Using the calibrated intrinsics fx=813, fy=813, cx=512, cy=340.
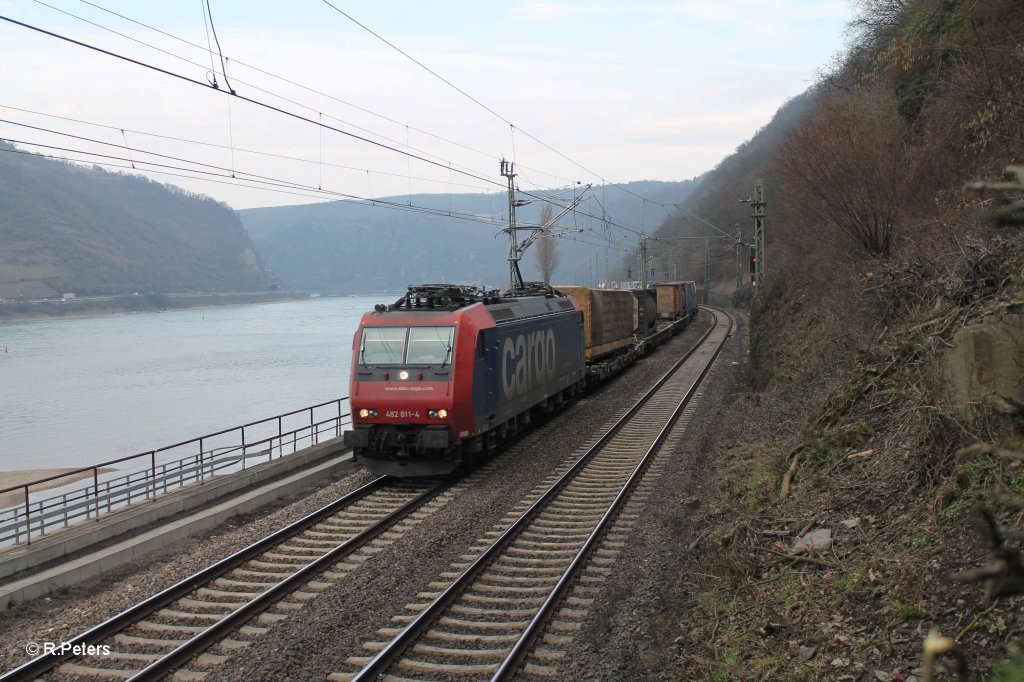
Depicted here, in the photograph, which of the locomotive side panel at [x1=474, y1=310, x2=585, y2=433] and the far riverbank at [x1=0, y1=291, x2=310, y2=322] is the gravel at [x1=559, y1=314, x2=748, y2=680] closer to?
the locomotive side panel at [x1=474, y1=310, x2=585, y2=433]

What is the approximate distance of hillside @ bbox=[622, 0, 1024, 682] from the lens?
5668 mm

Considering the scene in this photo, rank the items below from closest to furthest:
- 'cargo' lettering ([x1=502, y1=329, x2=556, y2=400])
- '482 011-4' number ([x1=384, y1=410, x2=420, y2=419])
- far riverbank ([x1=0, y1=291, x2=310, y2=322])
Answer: '482 011-4' number ([x1=384, y1=410, x2=420, y2=419])
'cargo' lettering ([x1=502, y1=329, x2=556, y2=400])
far riverbank ([x1=0, y1=291, x2=310, y2=322])

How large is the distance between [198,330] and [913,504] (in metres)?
91.2

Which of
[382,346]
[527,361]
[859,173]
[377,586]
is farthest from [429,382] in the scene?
[859,173]

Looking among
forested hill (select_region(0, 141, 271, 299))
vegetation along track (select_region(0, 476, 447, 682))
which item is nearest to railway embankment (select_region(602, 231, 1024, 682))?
vegetation along track (select_region(0, 476, 447, 682))

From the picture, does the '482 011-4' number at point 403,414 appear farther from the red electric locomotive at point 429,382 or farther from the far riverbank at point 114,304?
the far riverbank at point 114,304

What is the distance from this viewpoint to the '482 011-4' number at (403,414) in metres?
14.0

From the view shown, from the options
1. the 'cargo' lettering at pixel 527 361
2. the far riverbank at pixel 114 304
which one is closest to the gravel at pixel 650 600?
the 'cargo' lettering at pixel 527 361

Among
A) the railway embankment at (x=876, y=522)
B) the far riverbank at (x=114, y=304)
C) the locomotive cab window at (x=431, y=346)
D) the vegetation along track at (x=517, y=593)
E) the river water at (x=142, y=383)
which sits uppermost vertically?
the far riverbank at (x=114, y=304)

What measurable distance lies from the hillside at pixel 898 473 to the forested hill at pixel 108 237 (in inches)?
3406

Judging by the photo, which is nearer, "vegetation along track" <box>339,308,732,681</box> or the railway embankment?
the railway embankment

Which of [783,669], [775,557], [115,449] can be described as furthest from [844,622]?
[115,449]

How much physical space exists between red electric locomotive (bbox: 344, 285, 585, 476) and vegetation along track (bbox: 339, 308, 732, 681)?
2.01m

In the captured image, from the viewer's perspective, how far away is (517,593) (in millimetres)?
9141
